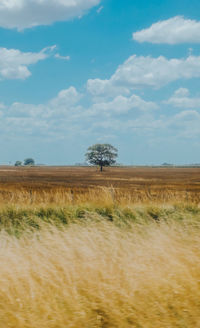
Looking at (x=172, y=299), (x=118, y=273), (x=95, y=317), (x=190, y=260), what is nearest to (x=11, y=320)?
(x=95, y=317)

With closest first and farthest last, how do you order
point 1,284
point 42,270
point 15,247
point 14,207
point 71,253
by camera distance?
point 1,284, point 42,270, point 71,253, point 15,247, point 14,207

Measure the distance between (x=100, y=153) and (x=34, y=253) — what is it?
129 m

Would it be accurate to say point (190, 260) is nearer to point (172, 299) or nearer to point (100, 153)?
point (172, 299)

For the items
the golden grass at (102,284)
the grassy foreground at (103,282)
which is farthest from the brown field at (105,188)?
the golden grass at (102,284)

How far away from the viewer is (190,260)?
4.59 metres

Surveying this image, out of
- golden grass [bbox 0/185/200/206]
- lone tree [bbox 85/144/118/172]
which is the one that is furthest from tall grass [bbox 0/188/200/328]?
lone tree [bbox 85/144/118/172]

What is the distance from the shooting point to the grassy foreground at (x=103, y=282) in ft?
11.1

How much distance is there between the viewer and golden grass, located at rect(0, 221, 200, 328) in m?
3.39

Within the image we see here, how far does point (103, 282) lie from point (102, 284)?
A: 0.11 meters

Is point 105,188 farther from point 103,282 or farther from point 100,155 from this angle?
point 100,155

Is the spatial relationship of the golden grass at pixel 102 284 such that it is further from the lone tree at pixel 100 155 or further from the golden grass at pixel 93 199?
the lone tree at pixel 100 155

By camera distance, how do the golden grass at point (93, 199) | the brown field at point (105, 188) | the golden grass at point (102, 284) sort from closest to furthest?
the golden grass at point (102, 284) < the golden grass at point (93, 199) < the brown field at point (105, 188)

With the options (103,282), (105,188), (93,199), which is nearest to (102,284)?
(103,282)

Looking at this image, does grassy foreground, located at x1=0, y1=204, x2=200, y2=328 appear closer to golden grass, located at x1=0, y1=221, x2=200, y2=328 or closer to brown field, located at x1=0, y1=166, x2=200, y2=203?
golden grass, located at x1=0, y1=221, x2=200, y2=328
